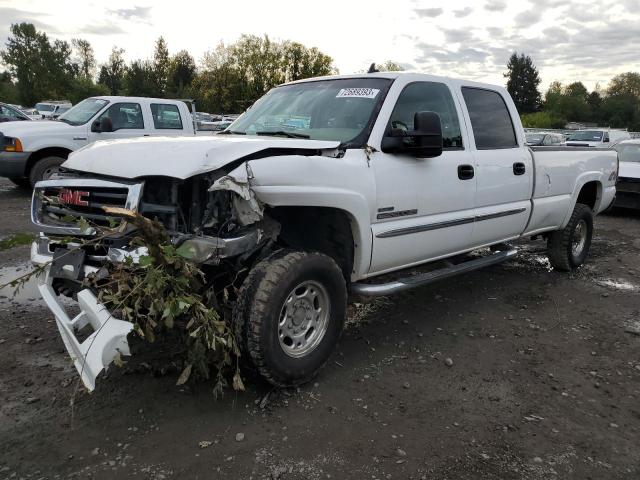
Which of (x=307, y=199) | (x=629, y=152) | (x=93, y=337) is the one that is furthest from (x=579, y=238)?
(x=629, y=152)

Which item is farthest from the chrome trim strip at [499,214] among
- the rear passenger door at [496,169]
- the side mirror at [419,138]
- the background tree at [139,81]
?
the background tree at [139,81]

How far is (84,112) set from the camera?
1066 centimetres

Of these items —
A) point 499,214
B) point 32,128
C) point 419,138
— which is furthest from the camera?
point 32,128

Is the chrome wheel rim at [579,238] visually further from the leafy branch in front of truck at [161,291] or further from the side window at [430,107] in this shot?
the leafy branch in front of truck at [161,291]

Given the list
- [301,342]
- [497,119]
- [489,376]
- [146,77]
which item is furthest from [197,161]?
[146,77]

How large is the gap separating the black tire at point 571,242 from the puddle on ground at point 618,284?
38 cm

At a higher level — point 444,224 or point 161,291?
point 444,224

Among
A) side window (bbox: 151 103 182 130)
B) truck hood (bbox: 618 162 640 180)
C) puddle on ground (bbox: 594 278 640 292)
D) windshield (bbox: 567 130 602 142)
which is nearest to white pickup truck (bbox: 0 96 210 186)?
side window (bbox: 151 103 182 130)

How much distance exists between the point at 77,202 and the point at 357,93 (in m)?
2.14

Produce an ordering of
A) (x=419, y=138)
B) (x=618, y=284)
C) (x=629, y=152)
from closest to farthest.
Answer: (x=419, y=138)
(x=618, y=284)
(x=629, y=152)

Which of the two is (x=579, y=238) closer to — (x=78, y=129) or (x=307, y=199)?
(x=307, y=199)

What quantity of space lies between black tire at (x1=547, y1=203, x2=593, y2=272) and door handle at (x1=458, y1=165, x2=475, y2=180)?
2336 mm

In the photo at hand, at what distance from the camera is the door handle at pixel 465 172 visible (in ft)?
14.4

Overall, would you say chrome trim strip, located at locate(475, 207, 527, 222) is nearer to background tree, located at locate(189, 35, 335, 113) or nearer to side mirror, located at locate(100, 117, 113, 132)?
side mirror, located at locate(100, 117, 113, 132)
